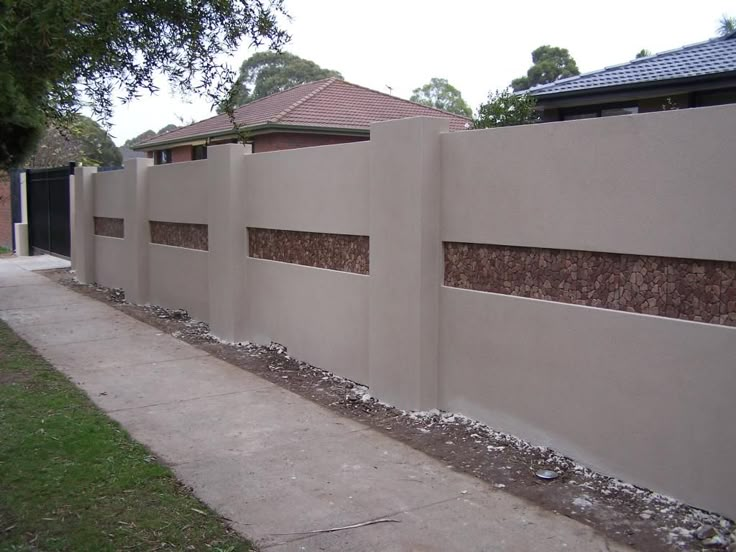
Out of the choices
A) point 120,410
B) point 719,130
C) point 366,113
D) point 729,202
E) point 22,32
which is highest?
point 366,113

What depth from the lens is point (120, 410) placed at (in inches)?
283

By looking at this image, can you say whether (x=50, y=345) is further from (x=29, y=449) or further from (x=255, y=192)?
(x=29, y=449)

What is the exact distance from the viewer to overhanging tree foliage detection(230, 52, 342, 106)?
50969mm

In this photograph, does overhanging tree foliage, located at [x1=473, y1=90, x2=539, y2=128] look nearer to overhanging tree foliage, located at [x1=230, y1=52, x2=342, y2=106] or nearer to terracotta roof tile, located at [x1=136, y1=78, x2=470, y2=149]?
terracotta roof tile, located at [x1=136, y1=78, x2=470, y2=149]

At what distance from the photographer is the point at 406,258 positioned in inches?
272

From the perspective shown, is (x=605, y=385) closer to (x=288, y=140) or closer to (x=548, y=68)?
(x=288, y=140)

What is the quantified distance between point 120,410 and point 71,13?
4.12m

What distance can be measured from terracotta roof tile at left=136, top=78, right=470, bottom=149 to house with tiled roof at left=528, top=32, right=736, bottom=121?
5.47 meters

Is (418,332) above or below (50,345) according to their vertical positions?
above

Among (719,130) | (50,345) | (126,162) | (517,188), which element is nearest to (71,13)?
(517,188)

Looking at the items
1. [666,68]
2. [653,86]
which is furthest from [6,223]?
[666,68]

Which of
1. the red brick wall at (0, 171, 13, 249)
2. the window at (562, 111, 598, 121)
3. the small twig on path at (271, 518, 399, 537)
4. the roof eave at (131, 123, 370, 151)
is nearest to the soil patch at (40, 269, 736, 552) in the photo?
the small twig on path at (271, 518, 399, 537)

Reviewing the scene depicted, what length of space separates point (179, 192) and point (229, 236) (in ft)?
7.57

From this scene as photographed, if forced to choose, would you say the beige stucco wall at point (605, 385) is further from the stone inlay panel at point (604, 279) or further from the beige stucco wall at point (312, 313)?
the beige stucco wall at point (312, 313)
